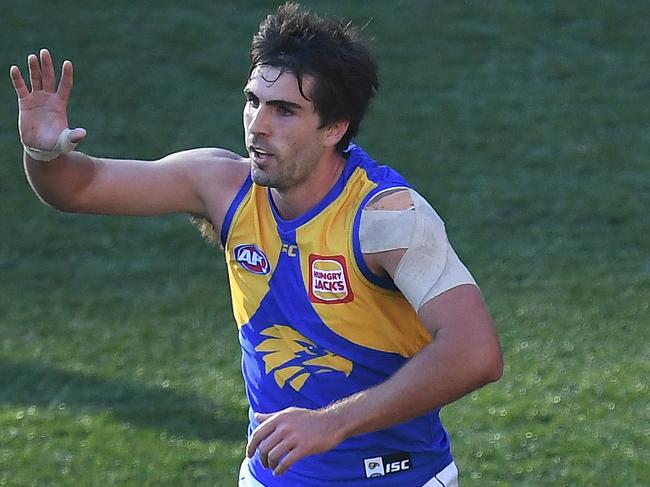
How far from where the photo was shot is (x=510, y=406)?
6902mm

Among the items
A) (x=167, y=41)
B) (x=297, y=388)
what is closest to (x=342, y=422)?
(x=297, y=388)

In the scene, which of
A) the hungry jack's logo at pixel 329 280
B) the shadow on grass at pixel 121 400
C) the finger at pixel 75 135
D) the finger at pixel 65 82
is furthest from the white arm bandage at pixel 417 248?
the shadow on grass at pixel 121 400

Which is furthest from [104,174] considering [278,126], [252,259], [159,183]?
[278,126]

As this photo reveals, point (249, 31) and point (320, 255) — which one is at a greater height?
point (320, 255)

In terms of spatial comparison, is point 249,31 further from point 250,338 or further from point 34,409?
point 250,338

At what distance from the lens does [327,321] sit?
3.99 m

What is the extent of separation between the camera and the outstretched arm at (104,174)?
161 inches

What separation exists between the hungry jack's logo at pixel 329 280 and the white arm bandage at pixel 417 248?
4.3 inches

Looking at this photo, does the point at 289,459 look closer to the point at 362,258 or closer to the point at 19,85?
the point at 362,258

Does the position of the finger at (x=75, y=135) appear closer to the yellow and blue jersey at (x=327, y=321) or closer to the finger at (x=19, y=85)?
the finger at (x=19, y=85)

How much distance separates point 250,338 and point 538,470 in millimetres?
2554

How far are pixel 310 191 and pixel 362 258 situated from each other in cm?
30

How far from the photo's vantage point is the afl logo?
4098 mm

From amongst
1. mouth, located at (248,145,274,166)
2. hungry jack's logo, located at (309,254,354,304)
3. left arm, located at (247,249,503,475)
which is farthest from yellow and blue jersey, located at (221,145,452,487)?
left arm, located at (247,249,503,475)
